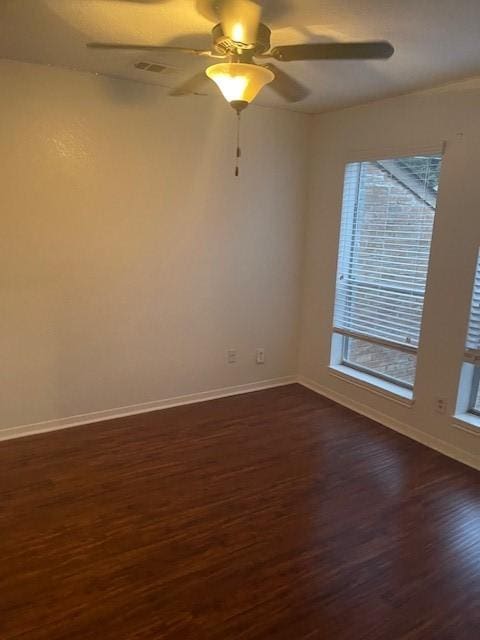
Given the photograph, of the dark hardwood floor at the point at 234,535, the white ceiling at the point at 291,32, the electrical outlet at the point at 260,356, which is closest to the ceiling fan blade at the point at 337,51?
the white ceiling at the point at 291,32

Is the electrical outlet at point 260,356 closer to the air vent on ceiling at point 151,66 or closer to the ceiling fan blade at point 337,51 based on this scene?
the air vent on ceiling at point 151,66

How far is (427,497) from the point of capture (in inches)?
105

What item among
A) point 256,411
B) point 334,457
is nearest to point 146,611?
point 334,457

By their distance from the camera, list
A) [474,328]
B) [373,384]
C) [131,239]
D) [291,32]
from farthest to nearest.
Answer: [373,384], [131,239], [474,328], [291,32]

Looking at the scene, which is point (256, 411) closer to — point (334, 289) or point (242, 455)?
point (242, 455)

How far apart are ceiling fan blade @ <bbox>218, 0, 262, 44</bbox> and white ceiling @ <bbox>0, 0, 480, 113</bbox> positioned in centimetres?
10

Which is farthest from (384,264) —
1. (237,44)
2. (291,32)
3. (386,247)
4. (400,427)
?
(237,44)

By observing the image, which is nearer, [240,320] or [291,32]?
[291,32]

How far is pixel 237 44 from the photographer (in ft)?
6.34

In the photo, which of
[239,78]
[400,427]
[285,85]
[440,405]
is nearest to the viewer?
[239,78]

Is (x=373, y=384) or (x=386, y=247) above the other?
(x=386, y=247)

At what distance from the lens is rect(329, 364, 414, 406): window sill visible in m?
3.50

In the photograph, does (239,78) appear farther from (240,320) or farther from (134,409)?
(134,409)

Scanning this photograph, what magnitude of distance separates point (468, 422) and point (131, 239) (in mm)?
2703
